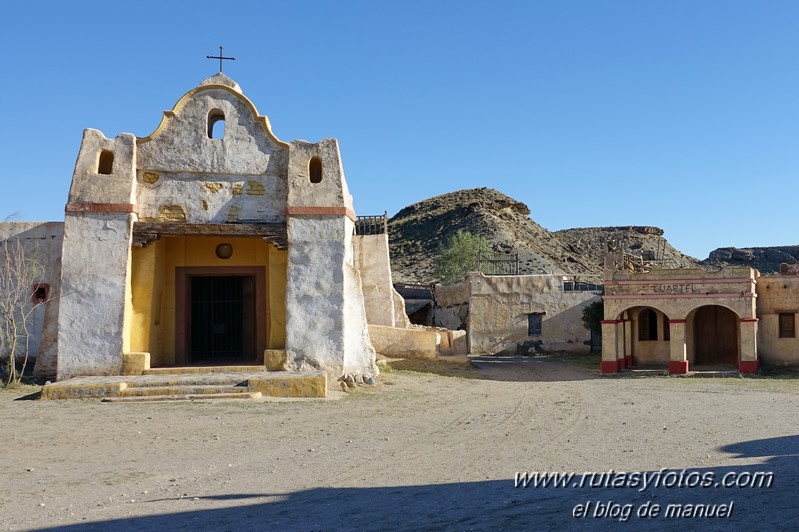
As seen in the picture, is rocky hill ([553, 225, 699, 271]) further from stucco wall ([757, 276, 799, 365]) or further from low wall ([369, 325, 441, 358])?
low wall ([369, 325, 441, 358])

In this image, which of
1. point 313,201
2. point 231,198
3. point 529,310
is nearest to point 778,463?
point 313,201

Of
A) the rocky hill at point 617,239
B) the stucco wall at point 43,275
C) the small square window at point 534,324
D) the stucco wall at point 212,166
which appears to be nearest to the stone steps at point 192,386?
the stucco wall at point 43,275

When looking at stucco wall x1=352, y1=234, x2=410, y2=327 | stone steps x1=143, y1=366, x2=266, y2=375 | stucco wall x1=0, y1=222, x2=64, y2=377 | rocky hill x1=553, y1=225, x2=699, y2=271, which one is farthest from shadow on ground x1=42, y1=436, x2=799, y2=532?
rocky hill x1=553, y1=225, x2=699, y2=271

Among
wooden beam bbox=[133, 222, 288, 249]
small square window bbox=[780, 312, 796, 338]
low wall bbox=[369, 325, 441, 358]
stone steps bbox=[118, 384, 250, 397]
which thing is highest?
wooden beam bbox=[133, 222, 288, 249]

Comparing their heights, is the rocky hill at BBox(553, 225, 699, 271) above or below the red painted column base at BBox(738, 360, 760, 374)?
above

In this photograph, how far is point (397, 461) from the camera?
9.64 m

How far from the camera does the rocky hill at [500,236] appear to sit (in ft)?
202

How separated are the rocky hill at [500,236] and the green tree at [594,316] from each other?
26372 mm

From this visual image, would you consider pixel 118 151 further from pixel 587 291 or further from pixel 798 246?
pixel 798 246

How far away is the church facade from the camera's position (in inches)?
646

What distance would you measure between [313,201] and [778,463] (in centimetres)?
1088

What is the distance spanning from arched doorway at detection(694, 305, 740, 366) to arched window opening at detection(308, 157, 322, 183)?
1476 centimetres

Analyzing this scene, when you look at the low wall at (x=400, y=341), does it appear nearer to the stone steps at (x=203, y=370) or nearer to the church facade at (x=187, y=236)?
the church facade at (x=187, y=236)

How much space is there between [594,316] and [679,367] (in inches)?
240
